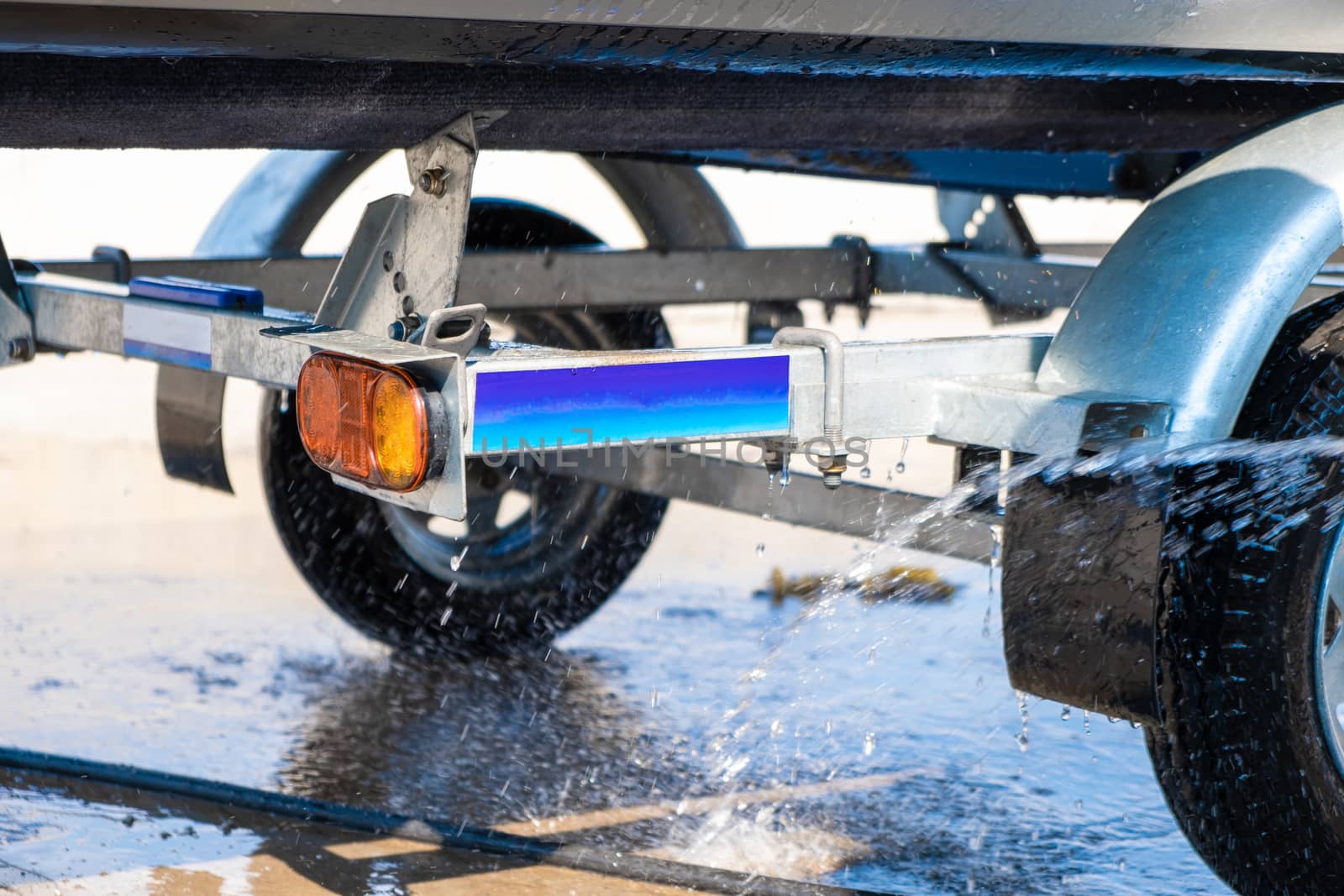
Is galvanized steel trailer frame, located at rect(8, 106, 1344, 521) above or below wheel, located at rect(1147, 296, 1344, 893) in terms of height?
above

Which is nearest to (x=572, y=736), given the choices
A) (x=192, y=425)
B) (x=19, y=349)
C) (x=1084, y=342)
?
(x=192, y=425)

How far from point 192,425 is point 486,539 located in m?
0.79

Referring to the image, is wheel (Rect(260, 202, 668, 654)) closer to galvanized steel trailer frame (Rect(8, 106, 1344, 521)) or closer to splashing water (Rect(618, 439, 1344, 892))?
splashing water (Rect(618, 439, 1344, 892))

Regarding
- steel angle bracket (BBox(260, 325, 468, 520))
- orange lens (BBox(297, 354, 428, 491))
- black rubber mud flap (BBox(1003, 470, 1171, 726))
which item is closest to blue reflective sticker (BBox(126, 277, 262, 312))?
orange lens (BBox(297, 354, 428, 491))

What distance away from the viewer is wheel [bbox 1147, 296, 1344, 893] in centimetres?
209

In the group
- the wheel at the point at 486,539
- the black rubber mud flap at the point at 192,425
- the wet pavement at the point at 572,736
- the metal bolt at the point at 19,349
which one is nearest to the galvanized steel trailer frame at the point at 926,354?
the metal bolt at the point at 19,349

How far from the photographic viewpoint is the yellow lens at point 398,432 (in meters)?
1.83

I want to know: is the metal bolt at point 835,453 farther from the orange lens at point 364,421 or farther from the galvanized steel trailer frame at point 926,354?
the orange lens at point 364,421

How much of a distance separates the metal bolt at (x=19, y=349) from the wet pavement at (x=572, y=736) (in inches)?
30.8

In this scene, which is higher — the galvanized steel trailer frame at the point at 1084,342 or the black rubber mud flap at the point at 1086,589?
the galvanized steel trailer frame at the point at 1084,342

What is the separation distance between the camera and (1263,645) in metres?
2.11

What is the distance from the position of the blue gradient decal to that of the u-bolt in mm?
49

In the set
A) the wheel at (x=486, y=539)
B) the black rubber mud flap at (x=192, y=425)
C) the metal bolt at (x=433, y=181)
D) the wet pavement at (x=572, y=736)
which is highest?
the metal bolt at (x=433, y=181)

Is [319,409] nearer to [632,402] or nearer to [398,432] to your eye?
[398,432]
